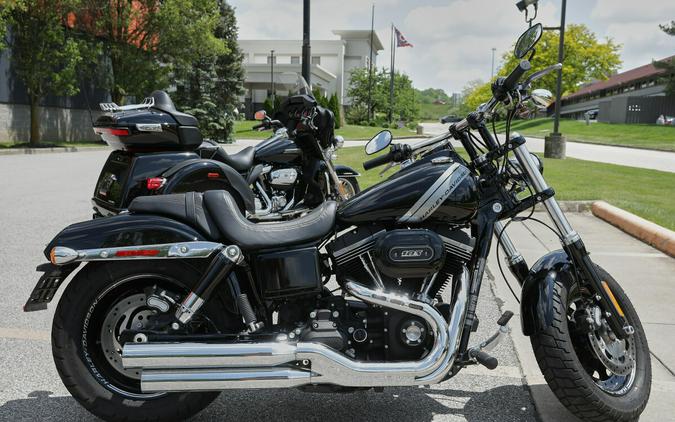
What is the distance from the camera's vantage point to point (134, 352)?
2.63 metres

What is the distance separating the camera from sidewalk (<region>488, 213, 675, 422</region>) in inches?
126

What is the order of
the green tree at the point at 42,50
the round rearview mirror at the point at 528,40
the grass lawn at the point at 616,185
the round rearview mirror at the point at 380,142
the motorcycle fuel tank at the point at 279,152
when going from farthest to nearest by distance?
the green tree at the point at 42,50 → the grass lawn at the point at 616,185 → the motorcycle fuel tank at the point at 279,152 → the round rearview mirror at the point at 380,142 → the round rearview mirror at the point at 528,40

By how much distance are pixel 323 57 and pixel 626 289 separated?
74.7 metres

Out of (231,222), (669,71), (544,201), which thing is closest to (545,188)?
(544,201)

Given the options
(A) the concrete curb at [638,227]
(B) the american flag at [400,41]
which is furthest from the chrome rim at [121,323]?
(B) the american flag at [400,41]

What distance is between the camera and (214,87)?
114 ft

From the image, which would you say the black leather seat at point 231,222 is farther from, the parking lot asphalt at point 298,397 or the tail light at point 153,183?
the tail light at point 153,183

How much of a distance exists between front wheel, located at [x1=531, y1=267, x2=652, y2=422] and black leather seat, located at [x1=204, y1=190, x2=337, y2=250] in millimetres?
1209

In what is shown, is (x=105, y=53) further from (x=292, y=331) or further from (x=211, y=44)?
(x=292, y=331)

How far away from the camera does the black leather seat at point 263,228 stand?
277 centimetres

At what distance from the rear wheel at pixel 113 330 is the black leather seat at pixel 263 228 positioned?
11.3 inches

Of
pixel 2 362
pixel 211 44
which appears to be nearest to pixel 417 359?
pixel 2 362

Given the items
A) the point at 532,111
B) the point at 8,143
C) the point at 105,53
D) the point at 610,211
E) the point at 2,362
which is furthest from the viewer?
the point at 105,53

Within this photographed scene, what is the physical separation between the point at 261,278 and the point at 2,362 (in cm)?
202
